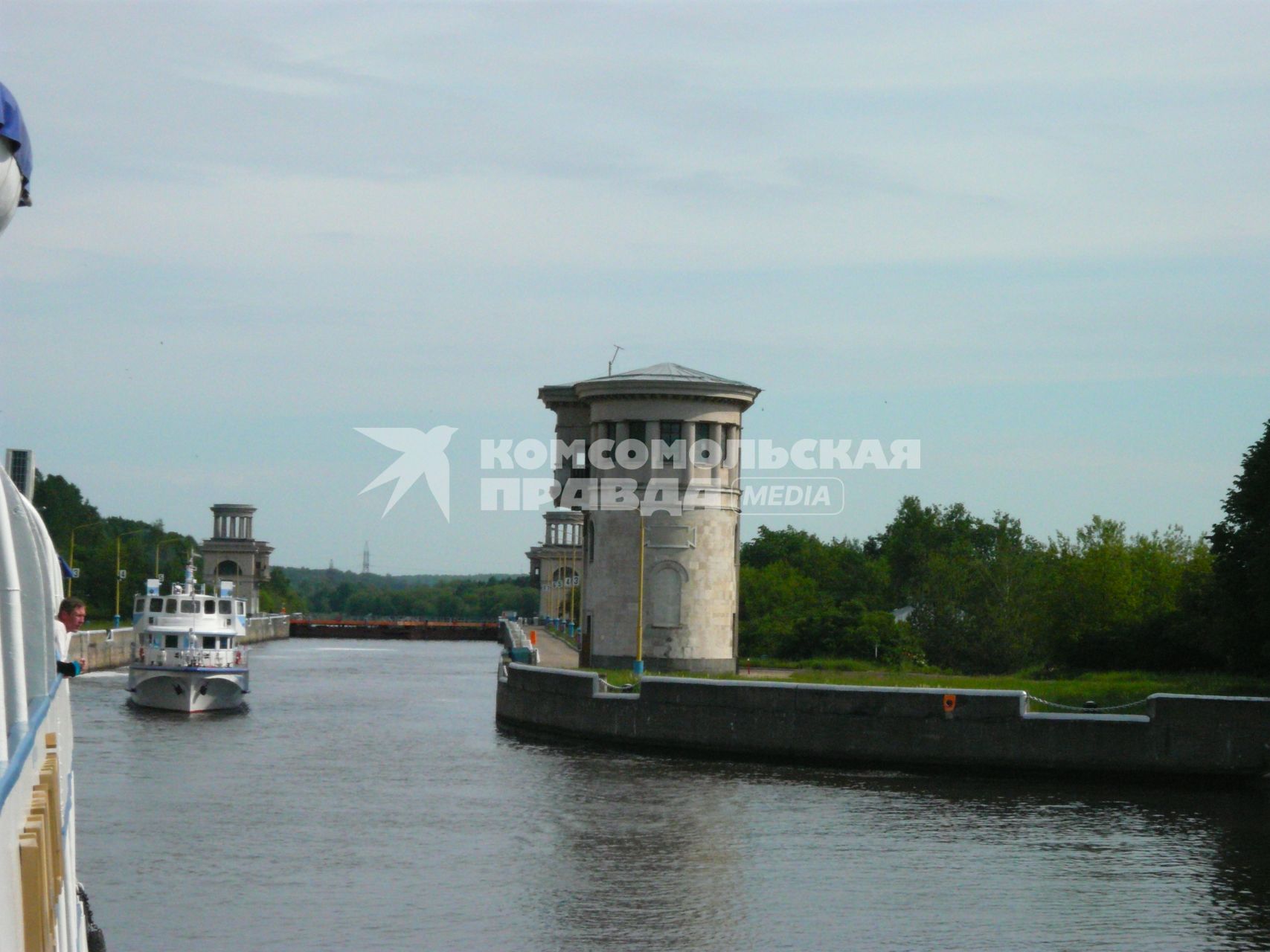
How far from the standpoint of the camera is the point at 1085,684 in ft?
135

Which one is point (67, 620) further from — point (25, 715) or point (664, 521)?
point (664, 521)

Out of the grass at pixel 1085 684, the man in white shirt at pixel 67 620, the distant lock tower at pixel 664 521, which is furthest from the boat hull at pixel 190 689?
the man in white shirt at pixel 67 620

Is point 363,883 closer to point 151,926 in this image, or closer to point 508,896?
point 508,896

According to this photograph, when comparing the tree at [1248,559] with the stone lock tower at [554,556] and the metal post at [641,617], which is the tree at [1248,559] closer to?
the metal post at [641,617]

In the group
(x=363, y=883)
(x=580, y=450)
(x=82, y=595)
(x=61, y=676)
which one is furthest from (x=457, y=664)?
(x=61, y=676)

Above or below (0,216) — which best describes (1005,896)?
below

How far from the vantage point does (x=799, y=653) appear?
204ft

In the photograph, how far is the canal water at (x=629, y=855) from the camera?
20938mm

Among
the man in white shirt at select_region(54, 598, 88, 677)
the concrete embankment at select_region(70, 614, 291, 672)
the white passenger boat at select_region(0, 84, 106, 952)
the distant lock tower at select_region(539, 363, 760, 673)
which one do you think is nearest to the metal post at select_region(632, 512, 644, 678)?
the distant lock tower at select_region(539, 363, 760, 673)

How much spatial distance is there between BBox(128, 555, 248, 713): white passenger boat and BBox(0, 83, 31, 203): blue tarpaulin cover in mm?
46730

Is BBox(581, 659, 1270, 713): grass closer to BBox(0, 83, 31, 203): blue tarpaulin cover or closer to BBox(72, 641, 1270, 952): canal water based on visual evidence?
BBox(72, 641, 1270, 952): canal water

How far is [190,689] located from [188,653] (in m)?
2.03

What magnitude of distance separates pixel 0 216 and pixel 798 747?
108 feet

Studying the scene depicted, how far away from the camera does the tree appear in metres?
42.1
